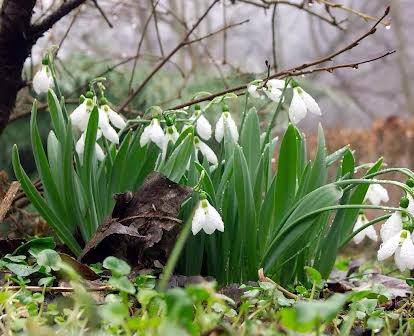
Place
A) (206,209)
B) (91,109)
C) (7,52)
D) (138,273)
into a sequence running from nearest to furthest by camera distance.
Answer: (206,209), (138,273), (91,109), (7,52)

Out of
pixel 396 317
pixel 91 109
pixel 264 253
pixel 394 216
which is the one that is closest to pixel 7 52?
pixel 91 109

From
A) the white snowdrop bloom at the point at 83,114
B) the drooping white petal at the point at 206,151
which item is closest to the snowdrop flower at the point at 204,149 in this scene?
the drooping white petal at the point at 206,151

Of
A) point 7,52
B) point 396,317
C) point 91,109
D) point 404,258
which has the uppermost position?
point 7,52

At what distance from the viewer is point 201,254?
5.94 feet

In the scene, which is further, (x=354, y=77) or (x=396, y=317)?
(x=354, y=77)

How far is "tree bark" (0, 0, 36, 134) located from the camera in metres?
2.10

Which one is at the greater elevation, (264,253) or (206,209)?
(206,209)

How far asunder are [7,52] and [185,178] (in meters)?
0.82

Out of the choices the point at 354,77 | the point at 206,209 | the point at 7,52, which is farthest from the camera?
the point at 354,77

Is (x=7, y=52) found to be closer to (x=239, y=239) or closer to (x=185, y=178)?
(x=185, y=178)

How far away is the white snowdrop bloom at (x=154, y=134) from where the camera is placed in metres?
1.82

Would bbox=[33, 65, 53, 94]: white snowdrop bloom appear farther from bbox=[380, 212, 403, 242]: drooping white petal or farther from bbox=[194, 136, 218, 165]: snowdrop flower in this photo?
bbox=[380, 212, 403, 242]: drooping white petal

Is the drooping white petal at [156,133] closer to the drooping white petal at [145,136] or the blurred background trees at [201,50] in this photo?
the drooping white petal at [145,136]

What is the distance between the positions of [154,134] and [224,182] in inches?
10.2
